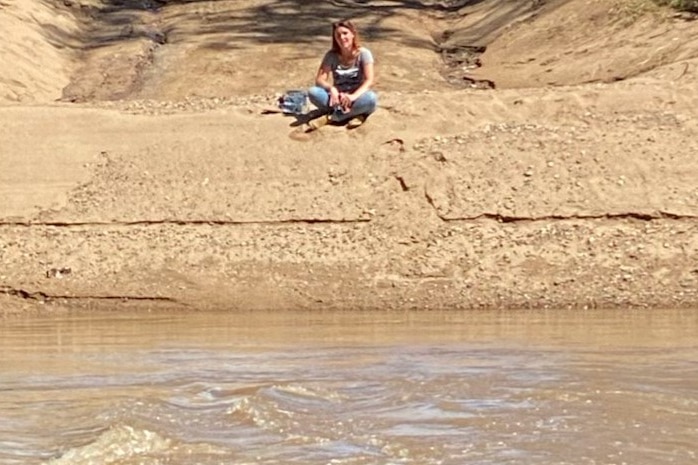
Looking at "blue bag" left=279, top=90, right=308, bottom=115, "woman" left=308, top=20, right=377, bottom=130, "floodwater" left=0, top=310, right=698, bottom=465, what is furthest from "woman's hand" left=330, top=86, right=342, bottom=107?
"floodwater" left=0, top=310, right=698, bottom=465

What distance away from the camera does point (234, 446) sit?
20.3ft

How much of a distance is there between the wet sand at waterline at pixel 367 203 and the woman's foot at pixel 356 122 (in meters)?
0.10

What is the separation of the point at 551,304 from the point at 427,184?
66.5 inches

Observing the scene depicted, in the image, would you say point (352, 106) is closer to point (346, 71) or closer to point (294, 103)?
point (346, 71)

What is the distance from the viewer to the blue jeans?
12.9m

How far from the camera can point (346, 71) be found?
42.1ft

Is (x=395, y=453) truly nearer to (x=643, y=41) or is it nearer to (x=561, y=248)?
(x=561, y=248)

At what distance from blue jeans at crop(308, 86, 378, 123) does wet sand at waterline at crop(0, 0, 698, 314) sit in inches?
5.3

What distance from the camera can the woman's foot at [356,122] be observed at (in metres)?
13.0

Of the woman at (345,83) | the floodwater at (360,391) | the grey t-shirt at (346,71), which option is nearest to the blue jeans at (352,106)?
the woman at (345,83)

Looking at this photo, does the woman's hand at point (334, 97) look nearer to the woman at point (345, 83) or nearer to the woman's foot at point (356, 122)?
the woman at point (345, 83)

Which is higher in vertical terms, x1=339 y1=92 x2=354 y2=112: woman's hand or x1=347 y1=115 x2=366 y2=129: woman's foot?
x1=339 y1=92 x2=354 y2=112: woman's hand

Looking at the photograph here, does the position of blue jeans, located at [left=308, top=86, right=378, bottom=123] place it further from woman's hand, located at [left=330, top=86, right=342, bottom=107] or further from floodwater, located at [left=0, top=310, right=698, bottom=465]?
floodwater, located at [left=0, top=310, right=698, bottom=465]

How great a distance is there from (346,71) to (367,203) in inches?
50.8
